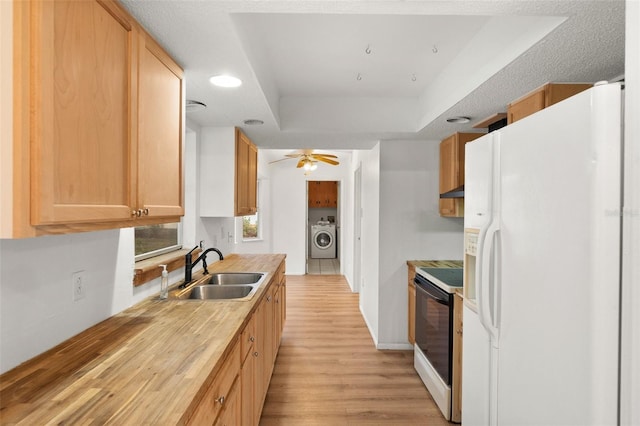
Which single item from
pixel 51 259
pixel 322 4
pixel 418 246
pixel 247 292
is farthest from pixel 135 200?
pixel 418 246

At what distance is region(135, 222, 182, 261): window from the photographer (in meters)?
2.36

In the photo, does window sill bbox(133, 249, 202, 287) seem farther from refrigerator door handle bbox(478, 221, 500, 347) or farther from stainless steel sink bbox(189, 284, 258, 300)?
refrigerator door handle bbox(478, 221, 500, 347)

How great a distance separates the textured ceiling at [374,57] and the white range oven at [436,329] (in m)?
1.26

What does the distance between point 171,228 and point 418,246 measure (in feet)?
7.98

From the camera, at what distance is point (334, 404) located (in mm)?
2658

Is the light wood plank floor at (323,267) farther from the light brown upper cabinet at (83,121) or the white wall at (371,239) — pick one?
the light brown upper cabinet at (83,121)

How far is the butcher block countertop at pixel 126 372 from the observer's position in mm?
916

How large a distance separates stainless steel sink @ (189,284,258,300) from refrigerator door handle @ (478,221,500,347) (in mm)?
1426

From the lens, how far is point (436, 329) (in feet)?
8.80

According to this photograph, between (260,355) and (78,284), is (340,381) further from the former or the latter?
(78,284)

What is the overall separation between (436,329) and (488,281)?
4.35 ft

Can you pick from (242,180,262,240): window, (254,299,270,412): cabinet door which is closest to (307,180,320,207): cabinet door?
(242,180,262,240): window

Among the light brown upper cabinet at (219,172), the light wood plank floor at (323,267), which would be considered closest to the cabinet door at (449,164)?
the light brown upper cabinet at (219,172)

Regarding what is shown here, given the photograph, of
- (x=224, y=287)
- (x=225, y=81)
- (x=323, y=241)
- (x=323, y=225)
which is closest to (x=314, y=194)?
(x=323, y=225)
